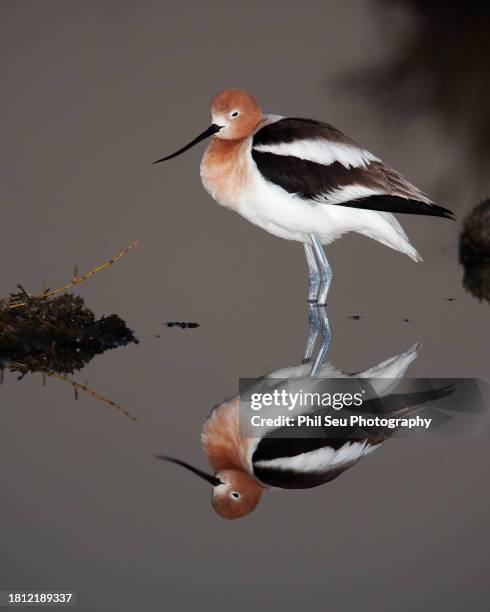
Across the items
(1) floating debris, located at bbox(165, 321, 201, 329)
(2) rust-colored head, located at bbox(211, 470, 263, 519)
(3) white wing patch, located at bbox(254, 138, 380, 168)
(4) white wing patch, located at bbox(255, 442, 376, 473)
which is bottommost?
(2) rust-colored head, located at bbox(211, 470, 263, 519)

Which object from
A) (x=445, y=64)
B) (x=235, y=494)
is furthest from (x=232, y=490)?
(x=445, y=64)

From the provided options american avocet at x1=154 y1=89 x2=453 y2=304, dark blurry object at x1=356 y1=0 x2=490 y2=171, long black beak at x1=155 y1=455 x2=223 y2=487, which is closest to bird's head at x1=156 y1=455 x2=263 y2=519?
long black beak at x1=155 y1=455 x2=223 y2=487

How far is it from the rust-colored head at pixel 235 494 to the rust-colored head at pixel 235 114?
1.67 meters

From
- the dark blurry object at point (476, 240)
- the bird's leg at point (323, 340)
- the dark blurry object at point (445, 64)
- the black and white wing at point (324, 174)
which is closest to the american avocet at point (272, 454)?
the bird's leg at point (323, 340)

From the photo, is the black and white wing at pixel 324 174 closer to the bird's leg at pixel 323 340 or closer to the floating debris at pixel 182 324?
the bird's leg at pixel 323 340

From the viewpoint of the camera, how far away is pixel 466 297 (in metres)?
4.54

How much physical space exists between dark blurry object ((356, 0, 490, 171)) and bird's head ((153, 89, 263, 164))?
303 centimetres

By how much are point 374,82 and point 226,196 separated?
317 centimetres

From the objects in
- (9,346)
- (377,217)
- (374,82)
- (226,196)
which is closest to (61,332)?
(9,346)

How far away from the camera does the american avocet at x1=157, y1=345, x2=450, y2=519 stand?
2.38 meters

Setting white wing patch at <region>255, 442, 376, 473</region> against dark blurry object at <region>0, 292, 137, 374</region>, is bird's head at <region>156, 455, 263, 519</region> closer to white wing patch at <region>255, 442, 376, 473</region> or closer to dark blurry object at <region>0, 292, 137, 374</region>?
white wing patch at <region>255, 442, 376, 473</region>

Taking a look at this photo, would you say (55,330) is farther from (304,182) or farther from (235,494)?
(235,494)

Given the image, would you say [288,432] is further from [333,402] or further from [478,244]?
[478,244]

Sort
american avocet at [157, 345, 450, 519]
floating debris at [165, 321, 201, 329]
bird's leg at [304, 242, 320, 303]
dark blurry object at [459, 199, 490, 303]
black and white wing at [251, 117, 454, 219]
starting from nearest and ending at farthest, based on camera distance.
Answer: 1. american avocet at [157, 345, 450, 519]
2. black and white wing at [251, 117, 454, 219]
3. floating debris at [165, 321, 201, 329]
4. bird's leg at [304, 242, 320, 303]
5. dark blurry object at [459, 199, 490, 303]
